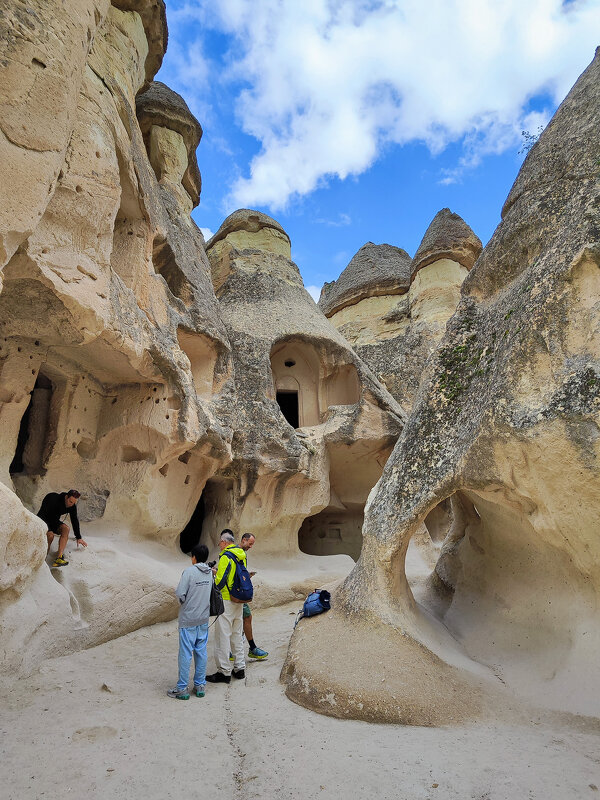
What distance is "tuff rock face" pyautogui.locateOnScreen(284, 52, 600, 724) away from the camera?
12.7ft

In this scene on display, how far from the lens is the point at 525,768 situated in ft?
9.22

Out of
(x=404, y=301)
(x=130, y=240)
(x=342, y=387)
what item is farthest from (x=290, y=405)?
(x=130, y=240)

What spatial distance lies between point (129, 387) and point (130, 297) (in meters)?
1.44

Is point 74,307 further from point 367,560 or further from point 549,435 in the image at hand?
point 549,435

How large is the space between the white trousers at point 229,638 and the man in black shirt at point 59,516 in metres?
2.01

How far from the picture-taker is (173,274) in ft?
26.6

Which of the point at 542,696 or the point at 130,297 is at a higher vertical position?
the point at 130,297

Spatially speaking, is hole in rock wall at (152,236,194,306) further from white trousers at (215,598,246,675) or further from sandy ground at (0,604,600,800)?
sandy ground at (0,604,600,800)

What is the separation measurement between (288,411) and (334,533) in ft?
9.43

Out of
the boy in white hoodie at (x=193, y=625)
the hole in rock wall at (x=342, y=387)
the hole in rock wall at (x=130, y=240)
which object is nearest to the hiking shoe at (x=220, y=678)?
the boy in white hoodie at (x=193, y=625)

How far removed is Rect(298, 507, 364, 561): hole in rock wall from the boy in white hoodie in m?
7.32

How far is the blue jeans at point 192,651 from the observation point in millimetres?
3791

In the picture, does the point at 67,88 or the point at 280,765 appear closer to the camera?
the point at 280,765

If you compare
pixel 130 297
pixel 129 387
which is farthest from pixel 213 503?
pixel 130 297
